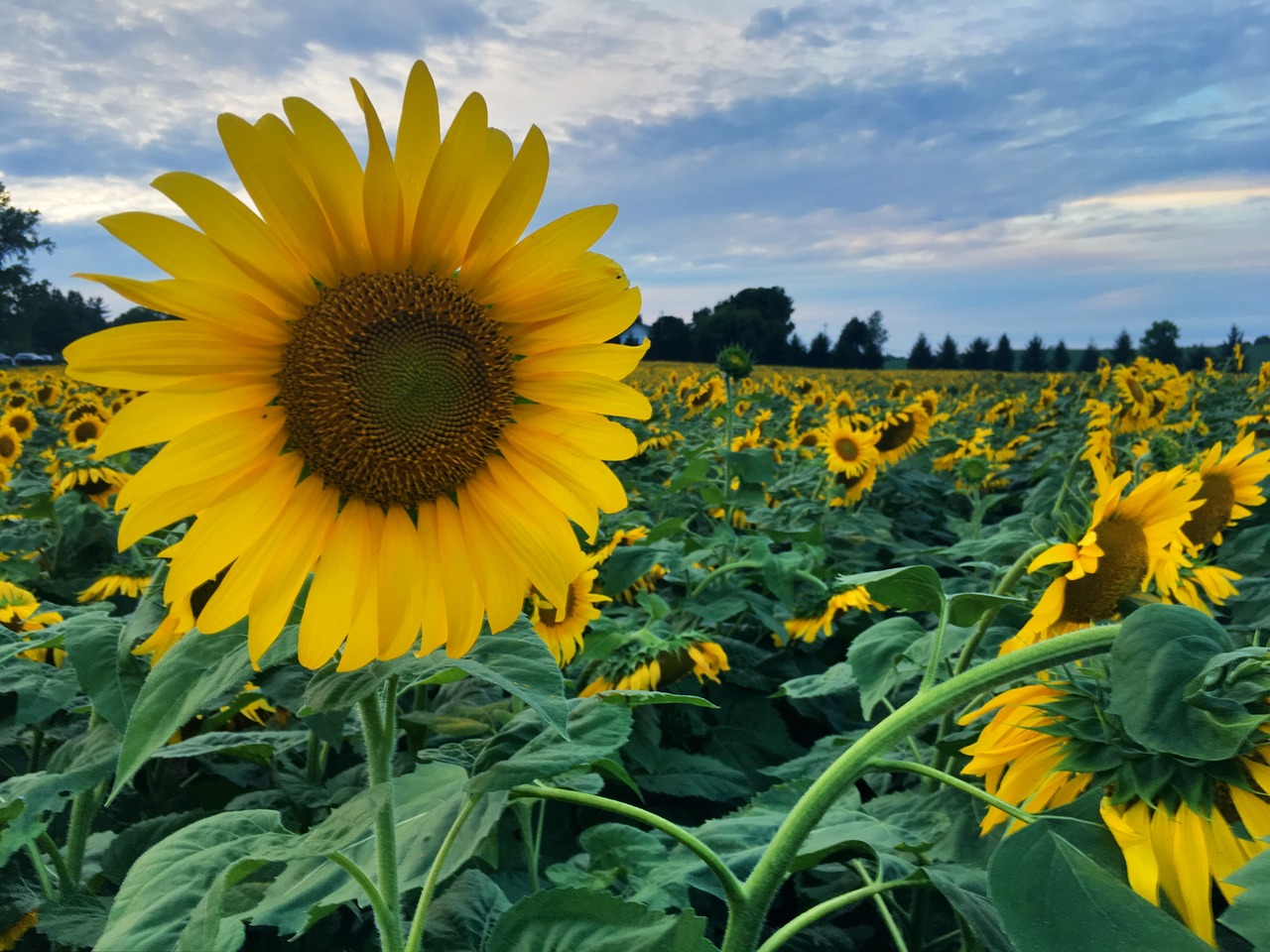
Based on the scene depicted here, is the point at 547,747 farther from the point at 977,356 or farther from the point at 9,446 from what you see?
the point at 977,356

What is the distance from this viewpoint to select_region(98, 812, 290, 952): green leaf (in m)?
0.99

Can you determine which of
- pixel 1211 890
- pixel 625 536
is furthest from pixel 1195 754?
pixel 625 536

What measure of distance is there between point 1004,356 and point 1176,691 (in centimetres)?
5431

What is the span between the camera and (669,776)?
2.59 metres

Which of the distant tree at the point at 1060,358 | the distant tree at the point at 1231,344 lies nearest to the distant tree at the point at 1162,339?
the distant tree at the point at 1231,344

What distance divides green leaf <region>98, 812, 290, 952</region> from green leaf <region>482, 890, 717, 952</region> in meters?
0.30

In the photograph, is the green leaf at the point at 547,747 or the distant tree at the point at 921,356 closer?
the green leaf at the point at 547,747

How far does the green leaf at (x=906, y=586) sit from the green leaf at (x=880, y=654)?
504 mm

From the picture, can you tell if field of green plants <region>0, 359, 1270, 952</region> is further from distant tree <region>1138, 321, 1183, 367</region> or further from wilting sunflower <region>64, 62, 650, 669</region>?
distant tree <region>1138, 321, 1183, 367</region>

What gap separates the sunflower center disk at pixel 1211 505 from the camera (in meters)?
2.63

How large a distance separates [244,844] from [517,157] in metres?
0.89

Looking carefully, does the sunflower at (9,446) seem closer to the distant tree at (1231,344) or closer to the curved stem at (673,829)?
the curved stem at (673,829)

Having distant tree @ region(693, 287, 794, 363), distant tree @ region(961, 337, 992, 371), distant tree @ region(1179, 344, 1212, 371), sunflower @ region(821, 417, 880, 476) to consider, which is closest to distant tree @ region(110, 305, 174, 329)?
sunflower @ region(821, 417, 880, 476)

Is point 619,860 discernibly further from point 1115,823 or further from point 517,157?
point 517,157
